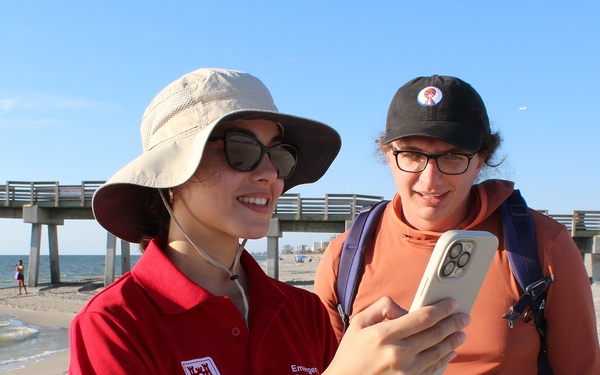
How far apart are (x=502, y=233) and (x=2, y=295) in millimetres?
28844

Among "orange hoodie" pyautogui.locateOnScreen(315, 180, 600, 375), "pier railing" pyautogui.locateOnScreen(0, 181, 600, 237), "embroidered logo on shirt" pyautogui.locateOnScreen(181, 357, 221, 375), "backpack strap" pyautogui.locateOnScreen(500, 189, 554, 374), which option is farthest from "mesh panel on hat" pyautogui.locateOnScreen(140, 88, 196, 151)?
"pier railing" pyautogui.locateOnScreen(0, 181, 600, 237)

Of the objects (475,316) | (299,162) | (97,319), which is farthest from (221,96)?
(475,316)

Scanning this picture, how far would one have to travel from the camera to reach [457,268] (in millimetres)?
1579

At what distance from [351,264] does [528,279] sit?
795mm

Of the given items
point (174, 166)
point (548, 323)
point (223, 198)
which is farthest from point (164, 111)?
point (548, 323)

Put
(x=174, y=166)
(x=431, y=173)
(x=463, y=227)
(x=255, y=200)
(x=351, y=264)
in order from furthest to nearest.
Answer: (x=351, y=264)
(x=463, y=227)
(x=431, y=173)
(x=255, y=200)
(x=174, y=166)

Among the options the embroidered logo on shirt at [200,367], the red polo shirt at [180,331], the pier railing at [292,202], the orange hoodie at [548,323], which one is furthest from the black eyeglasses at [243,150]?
the pier railing at [292,202]

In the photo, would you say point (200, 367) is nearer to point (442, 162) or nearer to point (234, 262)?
point (234, 262)

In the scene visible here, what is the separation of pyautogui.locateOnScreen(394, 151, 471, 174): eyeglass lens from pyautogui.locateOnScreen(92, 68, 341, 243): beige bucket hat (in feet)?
2.16

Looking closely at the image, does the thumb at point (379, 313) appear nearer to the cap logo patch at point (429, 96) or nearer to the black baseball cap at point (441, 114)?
the black baseball cap at point (441, 114)

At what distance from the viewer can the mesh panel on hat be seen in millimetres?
1917

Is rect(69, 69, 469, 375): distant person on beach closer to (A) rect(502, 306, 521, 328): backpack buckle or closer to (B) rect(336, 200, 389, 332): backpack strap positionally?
(B) rect(336, 200, 389, 332): backpack strap

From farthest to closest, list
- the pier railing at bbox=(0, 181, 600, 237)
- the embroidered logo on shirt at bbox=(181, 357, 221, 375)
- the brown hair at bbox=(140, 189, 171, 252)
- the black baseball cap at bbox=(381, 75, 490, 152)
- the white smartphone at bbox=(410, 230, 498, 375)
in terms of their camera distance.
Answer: the pier railing at bbox=(0, 181, 600, 237)
the black baseball cap at bbox=(381, 75, 490, 152)
the brown hair at bbox=(140, 189, 171, 252)
the embroidered logo on shirt at bbox=(181, 357, 221, 375)
the white smartphone at bbox=(410, 230, 498, 375)

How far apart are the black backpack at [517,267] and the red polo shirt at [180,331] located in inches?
31.2
